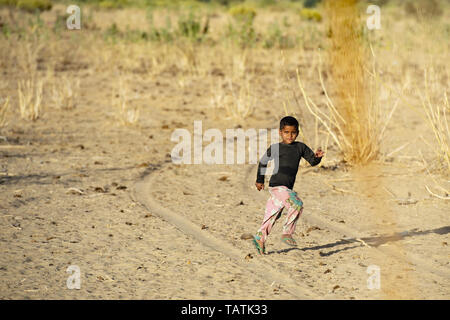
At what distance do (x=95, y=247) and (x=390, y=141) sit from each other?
5.21m

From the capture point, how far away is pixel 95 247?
464 cm

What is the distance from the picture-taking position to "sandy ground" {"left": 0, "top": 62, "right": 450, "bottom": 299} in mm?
3943

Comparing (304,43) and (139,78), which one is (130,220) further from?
(304,43)

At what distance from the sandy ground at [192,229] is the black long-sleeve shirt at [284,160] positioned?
56 cm

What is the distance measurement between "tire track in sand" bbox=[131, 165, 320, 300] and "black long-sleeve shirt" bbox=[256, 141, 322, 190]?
571 millimetres

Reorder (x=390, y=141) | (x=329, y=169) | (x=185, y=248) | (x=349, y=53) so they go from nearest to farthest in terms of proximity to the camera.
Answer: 1. (x=185, y=248)
2. (x=349, y=53)
3. (x=329, y=169)
4. (x=390, y=141)

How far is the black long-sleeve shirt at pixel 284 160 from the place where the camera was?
4348 mm

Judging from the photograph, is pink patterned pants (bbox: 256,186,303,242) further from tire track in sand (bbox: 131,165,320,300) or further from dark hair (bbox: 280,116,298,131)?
dark hair (bbox: 280,116,298,131)

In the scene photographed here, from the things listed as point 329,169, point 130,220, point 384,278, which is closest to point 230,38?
point 329,169
